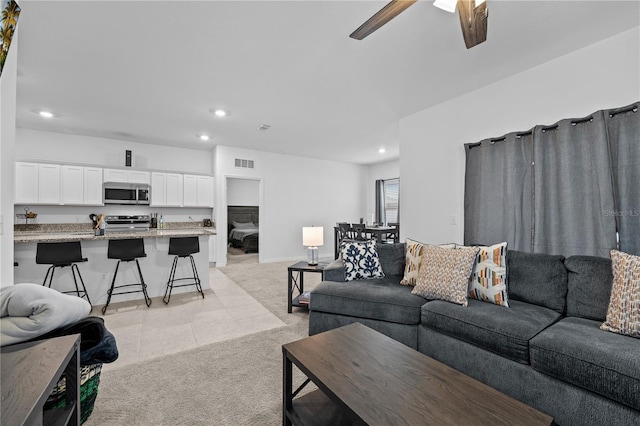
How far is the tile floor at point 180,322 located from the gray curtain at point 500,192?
102 inches

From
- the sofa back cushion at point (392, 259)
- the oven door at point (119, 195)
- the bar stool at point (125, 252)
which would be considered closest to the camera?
the sofa back cushion at point (392, 259)

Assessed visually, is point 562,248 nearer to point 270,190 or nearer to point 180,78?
point 180,78

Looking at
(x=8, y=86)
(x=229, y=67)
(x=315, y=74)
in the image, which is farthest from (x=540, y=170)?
(x=8, y=86)

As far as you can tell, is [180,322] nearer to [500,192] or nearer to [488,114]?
[500,192]

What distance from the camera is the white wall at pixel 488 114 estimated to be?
2.33 meters

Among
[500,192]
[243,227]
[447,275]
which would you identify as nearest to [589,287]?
[447,275]

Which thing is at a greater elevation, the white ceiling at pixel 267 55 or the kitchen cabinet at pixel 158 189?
the white ceiling at pixel 267 55

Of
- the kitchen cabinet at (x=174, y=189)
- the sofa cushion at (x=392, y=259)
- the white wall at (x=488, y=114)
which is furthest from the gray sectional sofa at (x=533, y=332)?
the kitchen cabinet at (x=174, y=189)

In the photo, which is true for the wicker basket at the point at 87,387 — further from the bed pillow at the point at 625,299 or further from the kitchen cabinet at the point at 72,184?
the kitchen cabinet at the point at 72,184

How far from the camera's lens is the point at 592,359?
1.36 meters

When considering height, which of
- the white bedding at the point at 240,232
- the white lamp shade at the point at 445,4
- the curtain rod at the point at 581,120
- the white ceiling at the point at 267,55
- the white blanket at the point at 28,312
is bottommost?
the white bedding at the point at 240,232

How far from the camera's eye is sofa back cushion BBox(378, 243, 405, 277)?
2920mm

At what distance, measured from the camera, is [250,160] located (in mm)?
6258

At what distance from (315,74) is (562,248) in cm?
300
